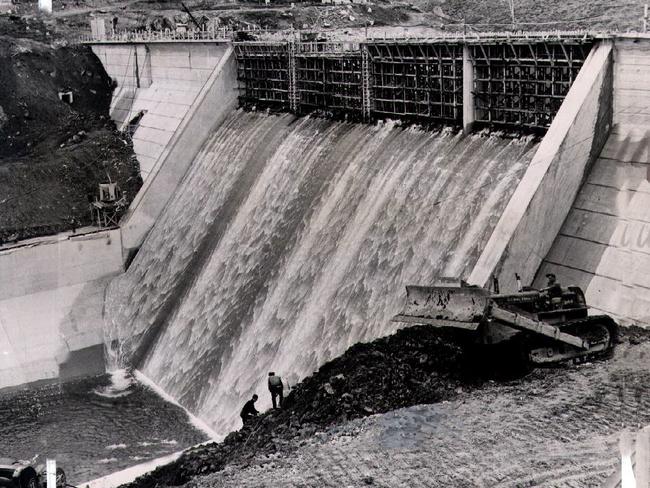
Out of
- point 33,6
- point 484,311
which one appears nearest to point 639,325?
point 484,311

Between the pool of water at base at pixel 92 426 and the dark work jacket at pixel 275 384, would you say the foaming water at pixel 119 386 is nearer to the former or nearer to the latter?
the pool of water at base at pixel 92 426

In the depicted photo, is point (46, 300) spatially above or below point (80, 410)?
above

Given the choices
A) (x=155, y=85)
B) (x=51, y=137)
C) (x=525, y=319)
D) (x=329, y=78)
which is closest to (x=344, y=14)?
(x=155, y=85)

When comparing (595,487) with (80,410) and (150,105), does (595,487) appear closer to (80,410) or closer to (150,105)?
(80,410)

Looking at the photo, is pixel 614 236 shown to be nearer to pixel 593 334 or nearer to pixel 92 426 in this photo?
pixel 593 334

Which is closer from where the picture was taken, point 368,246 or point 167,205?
point 368,246

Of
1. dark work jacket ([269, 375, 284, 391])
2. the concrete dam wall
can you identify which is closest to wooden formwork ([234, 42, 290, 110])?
the concrete dam wall
